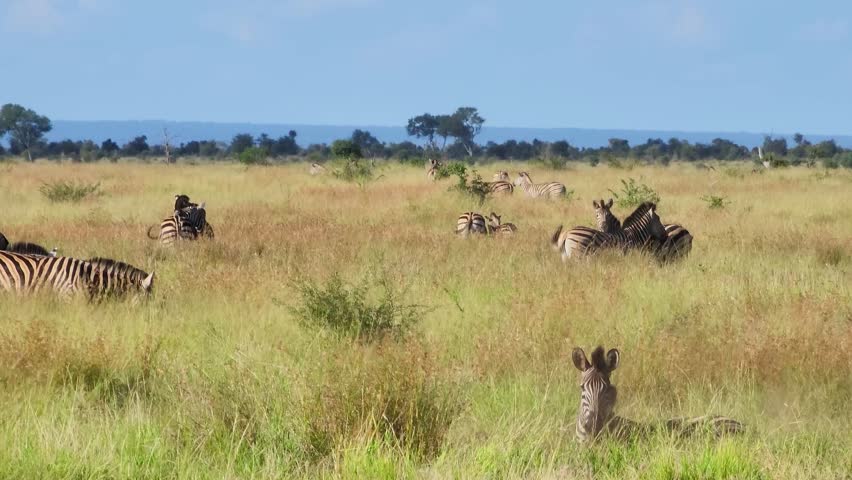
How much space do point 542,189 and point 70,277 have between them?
1624 cm

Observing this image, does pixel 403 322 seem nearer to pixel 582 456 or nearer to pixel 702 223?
pixel 582 456

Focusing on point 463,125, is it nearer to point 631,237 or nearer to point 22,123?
point 22,123

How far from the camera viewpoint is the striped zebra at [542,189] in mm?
23719

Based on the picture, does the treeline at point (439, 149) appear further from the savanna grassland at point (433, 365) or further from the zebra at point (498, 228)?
the savanna grassland at point (433, 365)

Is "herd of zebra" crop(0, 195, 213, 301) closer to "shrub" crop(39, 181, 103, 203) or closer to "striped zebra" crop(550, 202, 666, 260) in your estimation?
"striped zebra" crop(550, 202, 666, 260)

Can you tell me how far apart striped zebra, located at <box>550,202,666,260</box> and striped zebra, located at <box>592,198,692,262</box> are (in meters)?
0.12

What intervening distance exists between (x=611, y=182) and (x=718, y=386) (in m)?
21.8

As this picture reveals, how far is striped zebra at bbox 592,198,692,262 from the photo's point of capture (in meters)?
12.4

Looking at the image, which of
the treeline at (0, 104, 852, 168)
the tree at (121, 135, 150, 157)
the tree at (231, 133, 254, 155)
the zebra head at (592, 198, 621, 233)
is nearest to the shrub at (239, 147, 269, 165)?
the treeline at (0, 104, 852, 168)

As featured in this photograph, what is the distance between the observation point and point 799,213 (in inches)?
734

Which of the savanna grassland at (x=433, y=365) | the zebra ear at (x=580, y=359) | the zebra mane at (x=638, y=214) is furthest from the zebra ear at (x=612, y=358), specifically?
the zebra mane at (x=638, y=214)

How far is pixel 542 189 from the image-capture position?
2450 centimetres

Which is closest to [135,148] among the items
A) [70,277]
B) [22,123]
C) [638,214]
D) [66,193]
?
[22,123]

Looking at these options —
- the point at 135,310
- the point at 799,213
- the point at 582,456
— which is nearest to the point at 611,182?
the point at 799,213
